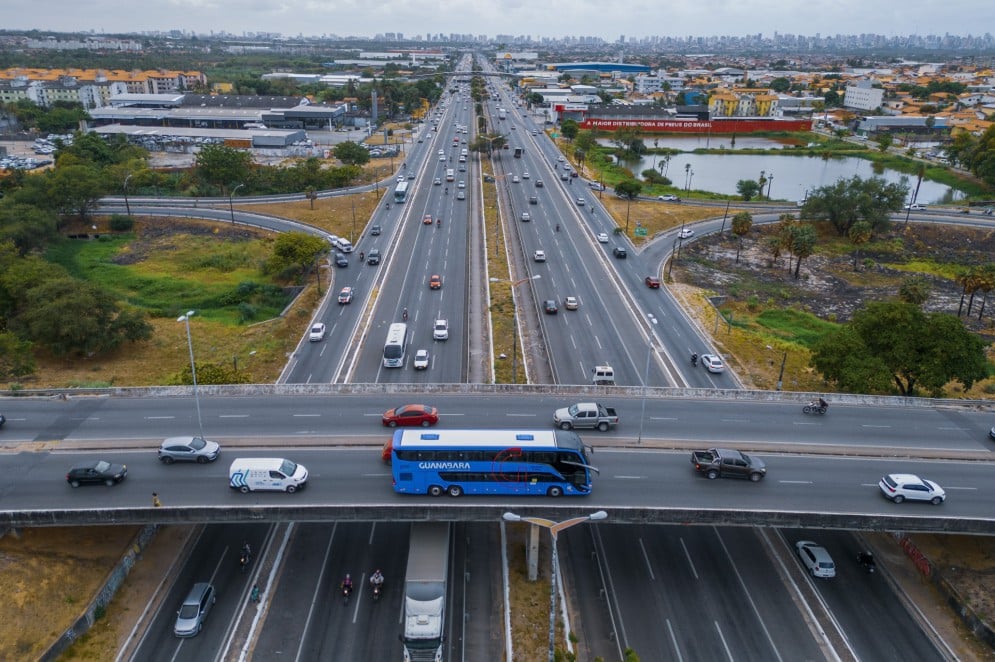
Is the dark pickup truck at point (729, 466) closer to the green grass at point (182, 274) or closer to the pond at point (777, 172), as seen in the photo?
the green grass at point (182, 274)

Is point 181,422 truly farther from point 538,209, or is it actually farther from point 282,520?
point 538,209

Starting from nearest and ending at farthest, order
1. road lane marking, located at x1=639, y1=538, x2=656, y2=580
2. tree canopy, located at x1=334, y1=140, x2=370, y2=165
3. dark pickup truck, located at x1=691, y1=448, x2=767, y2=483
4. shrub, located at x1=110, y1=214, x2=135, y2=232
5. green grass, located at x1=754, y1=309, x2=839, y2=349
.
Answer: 1. dark pickup truck, located at x1=691, y1=448, x2=767, y2=483
2. road lane marking, located at x1=639, y1=538, x2=656, y2=580
3. green grass, located at x1=754, y1=309, x2=839, y2=349
4. shrub, located at x1=110, y1=214, x2=135, y2=232
5. tree canopy, located at x1=334, y1=140, x2=370, y2=165

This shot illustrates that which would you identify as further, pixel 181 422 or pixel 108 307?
pixel 108 307

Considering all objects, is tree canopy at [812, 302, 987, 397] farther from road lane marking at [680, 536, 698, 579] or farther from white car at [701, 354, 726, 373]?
road lane marking at [680, 536, 698, 579]

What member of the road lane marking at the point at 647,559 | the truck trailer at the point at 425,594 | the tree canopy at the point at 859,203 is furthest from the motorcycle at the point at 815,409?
the tree canopy at the point at 859,203

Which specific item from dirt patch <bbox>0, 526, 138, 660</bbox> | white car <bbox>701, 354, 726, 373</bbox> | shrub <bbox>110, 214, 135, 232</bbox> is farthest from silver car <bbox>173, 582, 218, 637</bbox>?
shrub <bbox>110, 214, 135, 232</bbox>

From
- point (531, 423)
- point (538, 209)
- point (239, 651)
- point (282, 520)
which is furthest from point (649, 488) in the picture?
point (538, 209)
